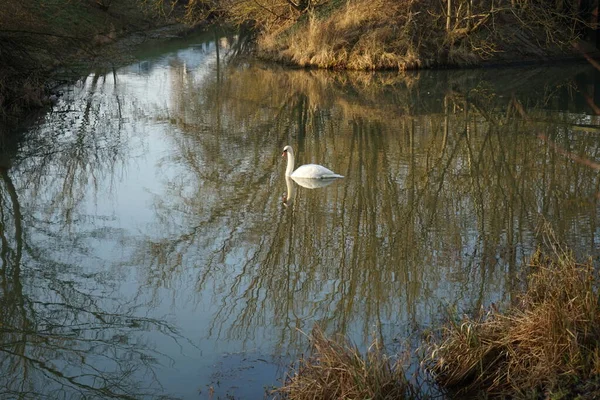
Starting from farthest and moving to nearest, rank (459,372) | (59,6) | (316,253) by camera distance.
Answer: (59,6) → (316,253) → (459,372)

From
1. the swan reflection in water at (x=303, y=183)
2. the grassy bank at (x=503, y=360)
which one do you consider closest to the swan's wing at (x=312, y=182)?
the swan reflection in water at (x=303, y=183)

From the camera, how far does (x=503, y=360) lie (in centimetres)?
523

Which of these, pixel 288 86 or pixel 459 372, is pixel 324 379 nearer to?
pixel 459 372

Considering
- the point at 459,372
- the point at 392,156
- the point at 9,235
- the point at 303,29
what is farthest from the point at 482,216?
the point at 303,29

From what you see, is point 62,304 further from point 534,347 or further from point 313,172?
point 313,172

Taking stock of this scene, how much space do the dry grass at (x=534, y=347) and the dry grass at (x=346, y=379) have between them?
48 cm

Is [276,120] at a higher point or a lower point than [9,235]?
higher

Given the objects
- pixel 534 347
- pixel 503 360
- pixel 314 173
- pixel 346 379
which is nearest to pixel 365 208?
pixel 314 173

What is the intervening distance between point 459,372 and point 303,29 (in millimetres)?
21183

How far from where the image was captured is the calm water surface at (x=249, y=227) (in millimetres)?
6242

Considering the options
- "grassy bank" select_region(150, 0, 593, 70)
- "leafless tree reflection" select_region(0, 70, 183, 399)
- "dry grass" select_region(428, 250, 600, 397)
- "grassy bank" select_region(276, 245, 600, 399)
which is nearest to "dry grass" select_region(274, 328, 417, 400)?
"grassy bank" select_region(276, 245, 600, 399)

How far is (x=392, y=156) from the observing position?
1246cm

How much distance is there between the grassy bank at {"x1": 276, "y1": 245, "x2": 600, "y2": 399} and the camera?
4.75m

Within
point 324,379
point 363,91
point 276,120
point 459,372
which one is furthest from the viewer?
point 363,91
